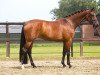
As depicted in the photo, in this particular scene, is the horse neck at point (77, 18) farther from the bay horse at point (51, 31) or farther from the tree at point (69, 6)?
the tree at point (69, 6)

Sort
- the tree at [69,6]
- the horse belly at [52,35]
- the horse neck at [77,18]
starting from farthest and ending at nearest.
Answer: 1. the tree at [69,6]
2. the horse neck at [77,18]
3. the horse belly at [52,35]

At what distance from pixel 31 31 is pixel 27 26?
8.3 inches

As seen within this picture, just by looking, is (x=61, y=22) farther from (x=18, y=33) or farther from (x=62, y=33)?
(x=18, y=33)

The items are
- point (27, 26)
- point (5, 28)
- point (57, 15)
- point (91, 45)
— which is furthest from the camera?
point (57, 15)

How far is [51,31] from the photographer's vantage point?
11.0 m

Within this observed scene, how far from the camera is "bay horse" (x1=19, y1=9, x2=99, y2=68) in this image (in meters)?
10.8

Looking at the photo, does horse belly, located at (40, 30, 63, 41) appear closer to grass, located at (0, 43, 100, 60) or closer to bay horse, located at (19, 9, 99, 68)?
bay horse, located at (19, 9, 99, 68)

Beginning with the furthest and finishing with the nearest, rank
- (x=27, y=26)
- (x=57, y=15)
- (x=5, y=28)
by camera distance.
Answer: (x=57, y=15), (x=5, y=28), (x=27, y=26)

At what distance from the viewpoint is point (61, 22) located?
11.2m

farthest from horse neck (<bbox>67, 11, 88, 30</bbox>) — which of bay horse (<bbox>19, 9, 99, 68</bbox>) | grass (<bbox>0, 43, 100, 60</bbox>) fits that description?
grass (<bbox>0, 43, 100, 60</bbox>)

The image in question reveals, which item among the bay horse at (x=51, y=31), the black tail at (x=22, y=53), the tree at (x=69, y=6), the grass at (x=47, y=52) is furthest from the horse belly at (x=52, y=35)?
the tree at (x=69, y=6)

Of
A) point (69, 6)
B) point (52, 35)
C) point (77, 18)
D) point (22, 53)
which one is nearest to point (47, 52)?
point (77, 18)

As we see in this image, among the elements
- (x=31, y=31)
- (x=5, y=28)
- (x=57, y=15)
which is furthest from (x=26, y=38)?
(x=57, y=15)

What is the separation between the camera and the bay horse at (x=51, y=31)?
10805 millimetres
